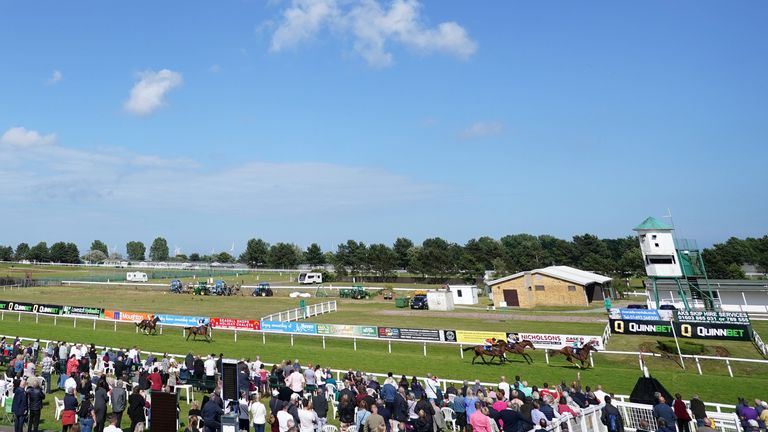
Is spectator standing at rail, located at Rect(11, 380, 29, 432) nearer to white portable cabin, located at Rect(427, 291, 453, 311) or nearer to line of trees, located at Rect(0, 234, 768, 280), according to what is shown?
white portable cabin, located at Rect(427, 291, 453, 311)

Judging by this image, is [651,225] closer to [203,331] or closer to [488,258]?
[203,331]

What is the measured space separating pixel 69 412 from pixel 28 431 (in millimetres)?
2020

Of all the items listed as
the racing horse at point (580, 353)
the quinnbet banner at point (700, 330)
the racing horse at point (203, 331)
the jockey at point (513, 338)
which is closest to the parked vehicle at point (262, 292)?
the racing horse at point (203, 331)

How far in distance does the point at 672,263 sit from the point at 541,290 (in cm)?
1205

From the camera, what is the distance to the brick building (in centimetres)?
4591

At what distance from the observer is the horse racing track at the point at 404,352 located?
18.7m

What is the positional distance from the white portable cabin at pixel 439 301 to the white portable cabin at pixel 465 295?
490cm

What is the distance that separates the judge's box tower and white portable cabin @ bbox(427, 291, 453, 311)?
1696cm

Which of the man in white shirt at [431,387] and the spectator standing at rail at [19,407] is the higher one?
the spectator standing at rail at [19,407]

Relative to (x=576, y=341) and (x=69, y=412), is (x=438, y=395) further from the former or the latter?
(x=576, y=341)

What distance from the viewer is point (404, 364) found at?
21734mm

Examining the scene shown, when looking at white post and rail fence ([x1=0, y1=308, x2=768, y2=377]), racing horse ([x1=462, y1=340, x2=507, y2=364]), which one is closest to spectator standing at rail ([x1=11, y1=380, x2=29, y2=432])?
white post and rail fence ([x1=0, y1=308, x2=768, y2=377])

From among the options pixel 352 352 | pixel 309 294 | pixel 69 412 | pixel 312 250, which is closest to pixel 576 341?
pixel 352 352

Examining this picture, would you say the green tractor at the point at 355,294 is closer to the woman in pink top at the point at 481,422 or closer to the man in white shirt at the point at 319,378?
the man in white shirt at the point at 319,378
